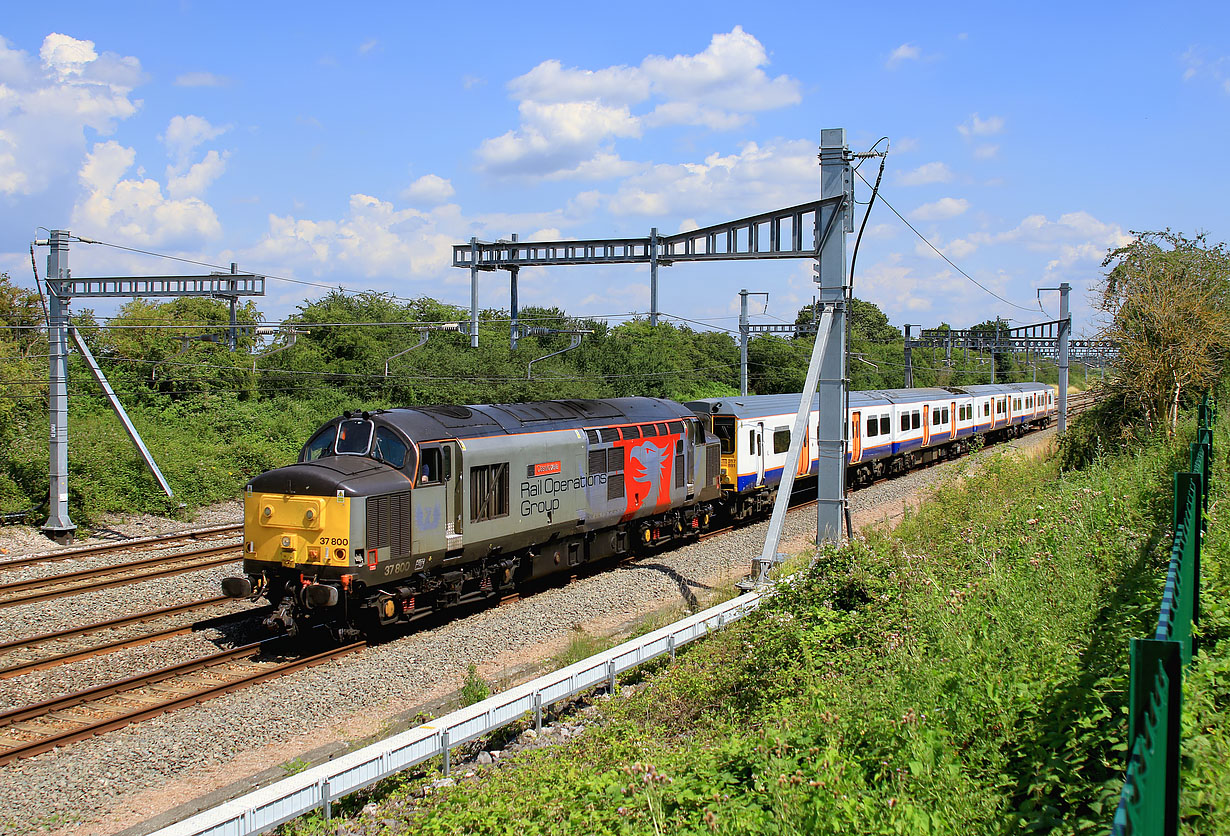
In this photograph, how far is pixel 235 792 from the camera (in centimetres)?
855

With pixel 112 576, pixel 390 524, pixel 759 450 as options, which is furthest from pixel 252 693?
pixel 759 450

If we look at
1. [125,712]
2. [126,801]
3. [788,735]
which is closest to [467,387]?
[125,712]

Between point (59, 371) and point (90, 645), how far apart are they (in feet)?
34.9

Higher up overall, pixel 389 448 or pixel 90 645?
pixel 389 448

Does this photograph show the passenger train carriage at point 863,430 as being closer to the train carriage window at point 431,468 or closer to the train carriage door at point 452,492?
the train carriage door at point 452,492

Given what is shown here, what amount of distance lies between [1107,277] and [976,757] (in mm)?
18397

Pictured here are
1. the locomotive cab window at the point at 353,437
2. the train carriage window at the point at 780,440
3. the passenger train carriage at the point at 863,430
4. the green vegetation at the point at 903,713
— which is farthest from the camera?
the train carriage window at the point at 780,440

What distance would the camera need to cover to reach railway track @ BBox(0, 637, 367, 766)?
388 inches

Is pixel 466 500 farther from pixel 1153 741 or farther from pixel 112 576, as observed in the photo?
pixel 1153 741

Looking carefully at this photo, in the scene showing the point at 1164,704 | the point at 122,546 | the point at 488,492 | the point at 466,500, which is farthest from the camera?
the point at 122,546

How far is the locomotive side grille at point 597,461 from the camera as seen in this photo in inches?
659

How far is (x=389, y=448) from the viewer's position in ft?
43.0

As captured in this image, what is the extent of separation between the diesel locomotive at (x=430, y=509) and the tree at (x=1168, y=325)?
1128 cm

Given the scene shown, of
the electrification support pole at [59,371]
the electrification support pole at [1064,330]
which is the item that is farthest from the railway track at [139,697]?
the electrification support pole at [1064,330]
